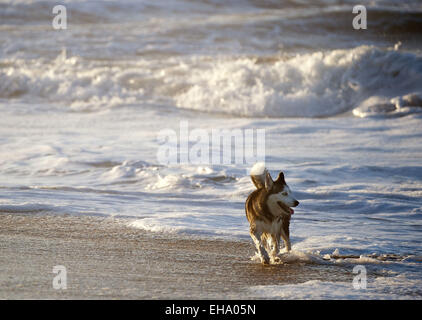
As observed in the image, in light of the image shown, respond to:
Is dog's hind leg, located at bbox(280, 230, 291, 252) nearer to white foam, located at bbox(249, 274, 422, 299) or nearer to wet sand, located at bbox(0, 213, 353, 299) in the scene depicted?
wet sand, located at bbox(0, 213, 353, 299)

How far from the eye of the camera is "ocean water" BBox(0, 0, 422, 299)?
6.52 meters

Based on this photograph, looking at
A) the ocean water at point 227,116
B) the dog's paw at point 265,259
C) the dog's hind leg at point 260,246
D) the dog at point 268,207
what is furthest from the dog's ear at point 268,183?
the ocean water at point 227,116

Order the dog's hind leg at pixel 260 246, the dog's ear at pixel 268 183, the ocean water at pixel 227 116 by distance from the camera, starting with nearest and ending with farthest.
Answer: the dog's ear at pixel 268 183 → the dog's hind leg at pixel 260 246 → the ocean water at pixel 227 116

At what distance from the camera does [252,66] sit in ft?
59.2

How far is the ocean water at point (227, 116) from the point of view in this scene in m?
6.52

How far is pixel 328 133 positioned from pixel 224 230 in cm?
624

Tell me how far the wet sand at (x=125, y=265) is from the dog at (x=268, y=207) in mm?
258

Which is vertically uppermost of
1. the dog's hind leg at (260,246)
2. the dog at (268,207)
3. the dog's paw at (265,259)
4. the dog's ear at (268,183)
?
the dog's ear at (268,183)

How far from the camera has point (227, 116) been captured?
1502 cm

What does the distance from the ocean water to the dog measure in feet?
1.21

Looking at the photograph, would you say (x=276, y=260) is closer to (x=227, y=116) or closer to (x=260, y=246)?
(x=260, y=246)

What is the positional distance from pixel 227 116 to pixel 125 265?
34.2ft

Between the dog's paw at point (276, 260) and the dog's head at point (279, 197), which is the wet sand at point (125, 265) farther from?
the dog's head at point (279, 197)
